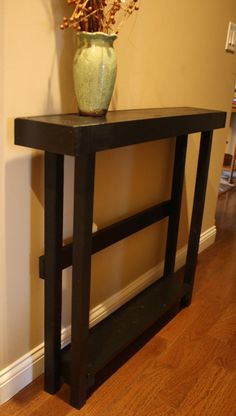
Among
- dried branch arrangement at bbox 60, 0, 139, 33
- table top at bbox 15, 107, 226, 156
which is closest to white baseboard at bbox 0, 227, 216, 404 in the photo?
table top at bbox 15, 107, 226, 156

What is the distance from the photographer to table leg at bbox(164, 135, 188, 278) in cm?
186

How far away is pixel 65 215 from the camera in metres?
1.39

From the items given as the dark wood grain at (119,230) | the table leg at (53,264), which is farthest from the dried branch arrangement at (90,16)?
the dark wood grain at (119,230)

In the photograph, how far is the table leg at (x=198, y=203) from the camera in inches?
68.0

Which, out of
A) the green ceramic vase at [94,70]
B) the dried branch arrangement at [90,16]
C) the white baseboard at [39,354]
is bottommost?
the white baseboard at [39,354]

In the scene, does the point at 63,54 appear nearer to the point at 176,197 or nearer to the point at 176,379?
the point at 176,197

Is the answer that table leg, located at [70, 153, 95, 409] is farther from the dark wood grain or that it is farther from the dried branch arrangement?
the dried branch arrangement

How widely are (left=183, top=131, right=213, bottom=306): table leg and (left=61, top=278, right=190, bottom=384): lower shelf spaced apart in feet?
0.27

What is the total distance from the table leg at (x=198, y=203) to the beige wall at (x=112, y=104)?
0.69ft

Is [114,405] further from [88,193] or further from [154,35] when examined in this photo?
[154,35]

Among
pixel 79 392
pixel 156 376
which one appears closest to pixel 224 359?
pixel 156 376

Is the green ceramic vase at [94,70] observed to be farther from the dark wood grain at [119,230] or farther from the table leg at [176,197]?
the table leg at [176,197]

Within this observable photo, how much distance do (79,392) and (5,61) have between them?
3.39 ft

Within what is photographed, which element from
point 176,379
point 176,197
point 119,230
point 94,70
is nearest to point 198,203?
point 176,197
